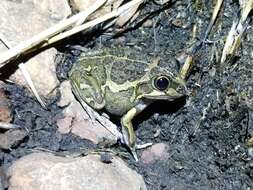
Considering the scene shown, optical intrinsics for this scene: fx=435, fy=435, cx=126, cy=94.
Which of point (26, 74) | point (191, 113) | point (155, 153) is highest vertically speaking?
point (26, 74)

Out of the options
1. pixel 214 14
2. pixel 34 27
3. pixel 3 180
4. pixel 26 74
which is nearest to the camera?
pixel 3 180

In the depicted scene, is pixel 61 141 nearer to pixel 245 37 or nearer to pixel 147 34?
pixel 147 34

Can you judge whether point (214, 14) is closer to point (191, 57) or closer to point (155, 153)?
point (191, 57)

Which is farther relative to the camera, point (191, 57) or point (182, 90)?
point (191, 57)

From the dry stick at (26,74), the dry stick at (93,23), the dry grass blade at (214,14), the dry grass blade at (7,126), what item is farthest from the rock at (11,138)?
the dry grass blade at (214,14)

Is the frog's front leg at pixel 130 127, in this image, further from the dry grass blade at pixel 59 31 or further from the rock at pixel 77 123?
the dry grass blade at pixel 59 31

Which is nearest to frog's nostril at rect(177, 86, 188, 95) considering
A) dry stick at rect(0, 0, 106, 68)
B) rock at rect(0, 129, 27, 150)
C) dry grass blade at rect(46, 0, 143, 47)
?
dry grass blade at rect(46, 0, 143, 47)

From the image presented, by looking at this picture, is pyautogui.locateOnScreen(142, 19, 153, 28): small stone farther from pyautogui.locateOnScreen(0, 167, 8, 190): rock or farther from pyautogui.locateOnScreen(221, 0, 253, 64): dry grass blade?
pyautogui.locateOnScreen(0, 167, 8, 190): rock

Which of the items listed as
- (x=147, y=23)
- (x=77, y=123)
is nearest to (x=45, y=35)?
(x=77, y=123)
